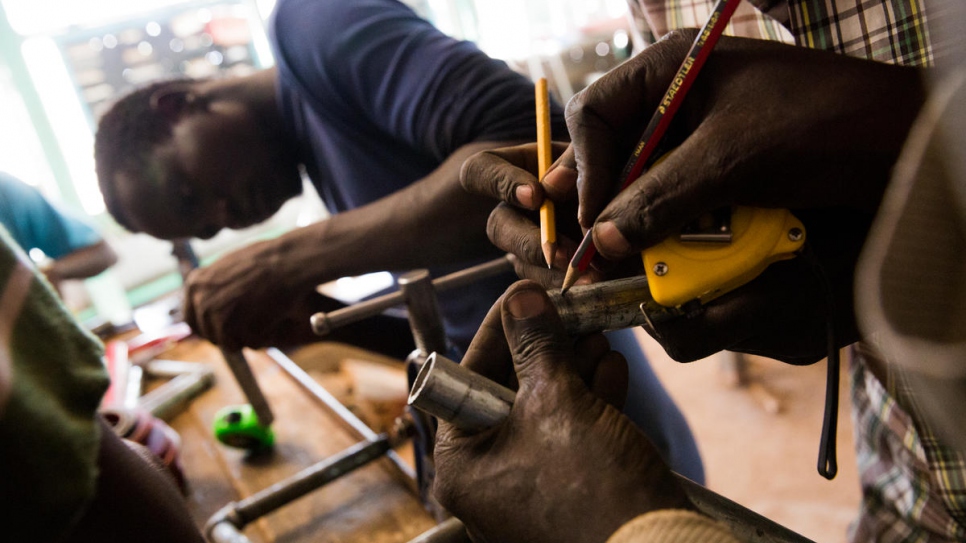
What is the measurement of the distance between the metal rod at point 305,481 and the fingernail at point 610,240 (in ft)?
1.90

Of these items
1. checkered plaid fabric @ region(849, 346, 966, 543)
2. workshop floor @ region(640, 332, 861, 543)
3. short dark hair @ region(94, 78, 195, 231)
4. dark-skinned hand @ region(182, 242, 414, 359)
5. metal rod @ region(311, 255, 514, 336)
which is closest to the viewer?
checkered plaid fabric @ region(849, 346, 966, 543)

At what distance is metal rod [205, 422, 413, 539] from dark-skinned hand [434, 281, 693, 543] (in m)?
0.51

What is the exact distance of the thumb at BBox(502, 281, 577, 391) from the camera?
36cm

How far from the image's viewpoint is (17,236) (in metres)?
1.43

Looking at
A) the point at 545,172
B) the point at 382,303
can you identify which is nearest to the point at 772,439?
the point at 382,303

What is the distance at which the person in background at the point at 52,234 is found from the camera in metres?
1.44

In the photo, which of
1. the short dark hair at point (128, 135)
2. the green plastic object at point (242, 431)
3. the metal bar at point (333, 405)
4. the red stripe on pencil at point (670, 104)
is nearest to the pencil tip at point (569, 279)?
the red stripe on pencil at point (670, 104)

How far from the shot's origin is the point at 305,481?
0.84 m

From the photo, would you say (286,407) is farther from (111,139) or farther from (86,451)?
(86,451)

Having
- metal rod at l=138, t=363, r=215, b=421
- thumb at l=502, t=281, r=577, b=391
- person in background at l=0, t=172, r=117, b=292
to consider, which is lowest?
metal rod at l=138, t=363, r=215, b=421

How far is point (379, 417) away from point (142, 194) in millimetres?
605

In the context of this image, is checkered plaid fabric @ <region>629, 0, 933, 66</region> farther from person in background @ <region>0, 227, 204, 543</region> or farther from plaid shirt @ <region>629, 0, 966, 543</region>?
person in background @ <region>0, 227, 204, 543</region>

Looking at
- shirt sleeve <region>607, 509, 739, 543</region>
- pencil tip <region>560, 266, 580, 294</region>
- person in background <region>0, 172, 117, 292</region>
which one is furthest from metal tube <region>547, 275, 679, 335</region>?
person in background <region>0, 172, 117, 292</region>

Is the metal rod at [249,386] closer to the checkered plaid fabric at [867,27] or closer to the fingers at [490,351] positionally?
the fingers at [490,351]
